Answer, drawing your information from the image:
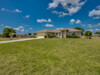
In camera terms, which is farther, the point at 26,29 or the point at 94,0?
the point at 26,29

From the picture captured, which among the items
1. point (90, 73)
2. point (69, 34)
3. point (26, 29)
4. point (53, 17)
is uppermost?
point (53, 17)

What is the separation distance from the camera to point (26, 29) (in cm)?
5631

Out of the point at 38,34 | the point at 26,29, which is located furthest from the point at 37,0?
the point at 26,29

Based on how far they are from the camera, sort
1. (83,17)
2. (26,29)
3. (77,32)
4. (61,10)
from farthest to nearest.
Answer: (26,29) < (83,17) < (61,10) < (77,32)

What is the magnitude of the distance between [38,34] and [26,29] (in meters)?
34.3

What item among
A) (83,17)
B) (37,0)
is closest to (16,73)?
(37,0)

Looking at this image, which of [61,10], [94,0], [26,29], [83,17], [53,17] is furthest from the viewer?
[26,29]

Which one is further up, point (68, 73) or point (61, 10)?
point (61, 10)

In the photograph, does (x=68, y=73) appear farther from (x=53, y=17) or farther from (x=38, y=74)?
(x=53, y=17)

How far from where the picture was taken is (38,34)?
2822cm

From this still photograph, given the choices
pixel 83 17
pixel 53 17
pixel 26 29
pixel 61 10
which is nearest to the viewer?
pixel 61 10

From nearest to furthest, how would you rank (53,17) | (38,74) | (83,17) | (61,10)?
1. (38,74)
2. (61,10)
3. (83,17)
4. (53,17)

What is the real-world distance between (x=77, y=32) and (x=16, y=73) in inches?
944

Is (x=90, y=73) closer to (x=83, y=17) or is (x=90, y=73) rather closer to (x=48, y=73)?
(x=48, y=73)
